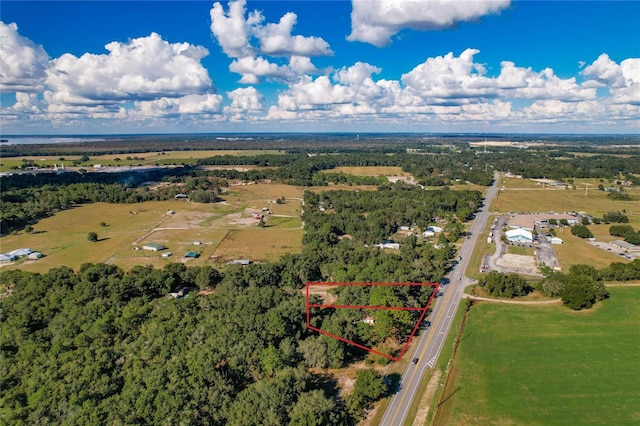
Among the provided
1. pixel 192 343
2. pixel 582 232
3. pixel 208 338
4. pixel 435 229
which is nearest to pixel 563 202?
pixel 582 232

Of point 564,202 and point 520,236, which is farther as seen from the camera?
point 564,202

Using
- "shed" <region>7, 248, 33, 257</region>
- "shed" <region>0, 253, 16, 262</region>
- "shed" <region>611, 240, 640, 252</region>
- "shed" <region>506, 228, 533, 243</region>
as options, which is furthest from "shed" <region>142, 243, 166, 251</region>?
"shed" <region>611, 240, 640, 252</region>

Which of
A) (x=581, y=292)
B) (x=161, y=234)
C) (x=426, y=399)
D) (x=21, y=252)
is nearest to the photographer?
(x=426, y=399)

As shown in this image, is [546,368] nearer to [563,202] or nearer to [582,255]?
[582,255]

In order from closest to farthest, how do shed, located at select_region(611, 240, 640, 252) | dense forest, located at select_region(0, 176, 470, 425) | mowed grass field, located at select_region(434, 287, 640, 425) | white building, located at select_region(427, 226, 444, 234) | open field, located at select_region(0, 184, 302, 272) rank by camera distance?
dense forest, located at select_region(0, 176, 470, 425), mowed grass field, located at select_region(434, 287, 640, 425), open field, located at select_region(0, 184, 302, 272), shed, located at select_region(611, 240, 640, 252), white building, located at select_region(427, 226, 444, 234)

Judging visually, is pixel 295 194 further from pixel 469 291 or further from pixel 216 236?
pixel 469 291

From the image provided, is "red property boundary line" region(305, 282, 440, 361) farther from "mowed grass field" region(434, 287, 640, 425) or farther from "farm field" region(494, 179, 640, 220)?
"farm field" region(494, 179, 640, 220)

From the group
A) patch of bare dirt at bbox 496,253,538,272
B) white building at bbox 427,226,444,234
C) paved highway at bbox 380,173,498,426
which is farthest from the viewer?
white building at bbox 427,226,444,234
